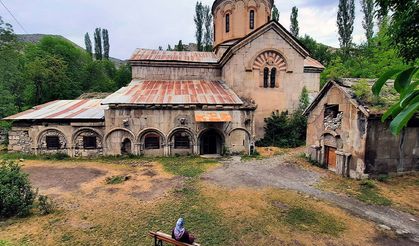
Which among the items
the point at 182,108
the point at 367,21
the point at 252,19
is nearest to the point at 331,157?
the point at 182,108

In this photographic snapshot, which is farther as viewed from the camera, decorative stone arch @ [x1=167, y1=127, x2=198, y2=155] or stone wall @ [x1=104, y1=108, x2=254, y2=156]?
decorative stone arch @ [x1=167, y1=127, x2=198, y2=155]

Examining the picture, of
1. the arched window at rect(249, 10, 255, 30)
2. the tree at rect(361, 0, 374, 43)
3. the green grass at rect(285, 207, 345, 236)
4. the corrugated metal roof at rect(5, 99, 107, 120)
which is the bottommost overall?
the green grass at rect(285, 207, 345, 236)

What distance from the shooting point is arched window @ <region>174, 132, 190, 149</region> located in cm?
1444

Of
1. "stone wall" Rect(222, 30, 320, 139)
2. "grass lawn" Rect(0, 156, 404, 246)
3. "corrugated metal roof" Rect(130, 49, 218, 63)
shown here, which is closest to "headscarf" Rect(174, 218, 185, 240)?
"grass lawn" Rect(0, 156, 404, 246)

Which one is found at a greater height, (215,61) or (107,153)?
(215,61)

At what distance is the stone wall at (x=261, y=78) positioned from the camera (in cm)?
1716

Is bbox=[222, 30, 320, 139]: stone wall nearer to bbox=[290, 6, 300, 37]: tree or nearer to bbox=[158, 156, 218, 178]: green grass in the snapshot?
bbox=[158, 156, 218, 178]: green grass

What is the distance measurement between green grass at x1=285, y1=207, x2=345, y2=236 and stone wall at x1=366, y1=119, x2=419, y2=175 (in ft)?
14.1

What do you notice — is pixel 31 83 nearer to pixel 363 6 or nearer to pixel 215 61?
pixel 215 61

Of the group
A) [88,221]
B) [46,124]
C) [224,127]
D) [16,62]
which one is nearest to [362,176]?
[224,127]

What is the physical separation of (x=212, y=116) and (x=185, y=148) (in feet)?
8.96

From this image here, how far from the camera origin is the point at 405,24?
5.65 meters

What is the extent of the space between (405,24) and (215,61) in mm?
15712

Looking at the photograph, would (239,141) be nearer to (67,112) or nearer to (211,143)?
(211,143)
